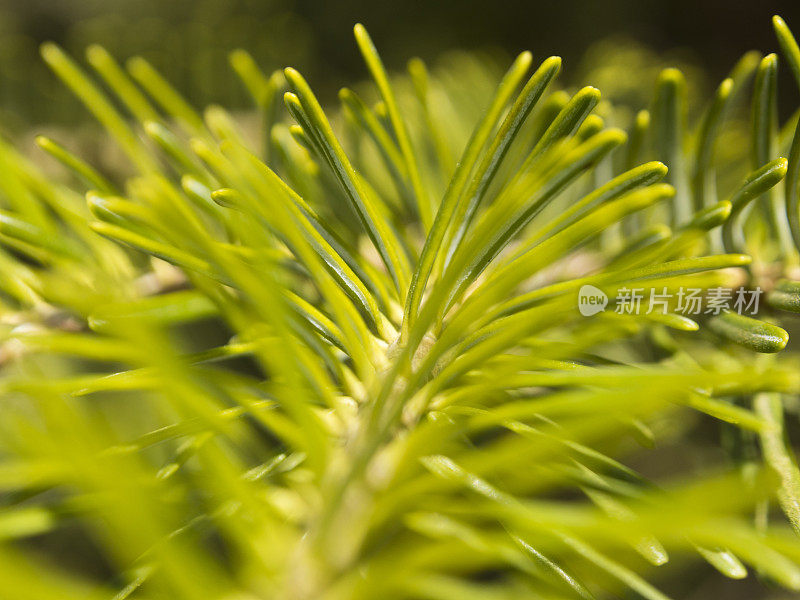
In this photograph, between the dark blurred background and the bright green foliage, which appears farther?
the dark blurred background

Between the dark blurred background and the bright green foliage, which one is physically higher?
the dark blurred background

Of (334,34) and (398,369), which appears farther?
(334,34)

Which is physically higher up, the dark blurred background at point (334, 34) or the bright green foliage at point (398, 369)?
the dark blurred background at point (334, 34)

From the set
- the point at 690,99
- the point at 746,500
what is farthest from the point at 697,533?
the point at 690,99

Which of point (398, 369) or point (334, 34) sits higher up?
point (334, 34)
